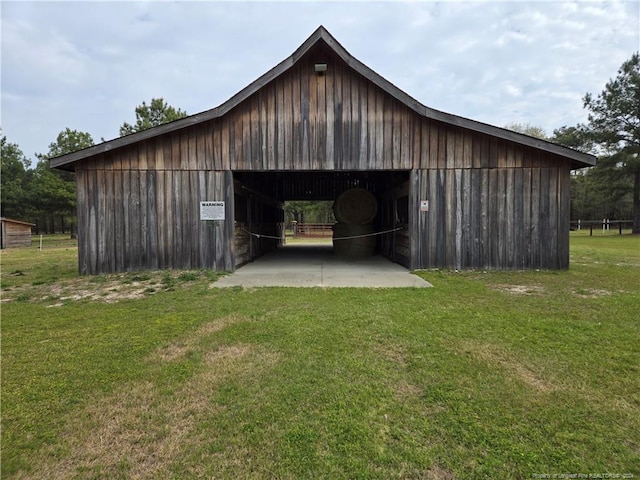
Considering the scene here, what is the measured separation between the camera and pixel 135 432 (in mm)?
2502

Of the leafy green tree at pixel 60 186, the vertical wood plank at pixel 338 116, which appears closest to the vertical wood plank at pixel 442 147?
the vertical wood plank at pixel 338 116

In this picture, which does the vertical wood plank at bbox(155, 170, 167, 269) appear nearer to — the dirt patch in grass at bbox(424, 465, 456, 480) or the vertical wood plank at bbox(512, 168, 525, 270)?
the dirt patch in grass at bbox(424, 465, 456, 480)

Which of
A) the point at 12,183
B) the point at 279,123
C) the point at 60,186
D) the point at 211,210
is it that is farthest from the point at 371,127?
the point at 12,183

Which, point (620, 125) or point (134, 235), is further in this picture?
point (620, 125)

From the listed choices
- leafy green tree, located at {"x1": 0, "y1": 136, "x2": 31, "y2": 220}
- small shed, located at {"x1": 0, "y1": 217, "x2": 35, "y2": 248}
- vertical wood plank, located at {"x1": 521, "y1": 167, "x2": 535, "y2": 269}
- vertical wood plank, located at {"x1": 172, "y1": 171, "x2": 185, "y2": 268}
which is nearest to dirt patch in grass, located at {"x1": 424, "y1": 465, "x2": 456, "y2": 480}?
vertical wood plank, located at {"x1": 172, "y1": 171, "x2": 185, "y2": 268}

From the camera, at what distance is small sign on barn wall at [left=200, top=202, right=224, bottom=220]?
31.1ft

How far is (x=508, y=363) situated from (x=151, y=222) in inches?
346

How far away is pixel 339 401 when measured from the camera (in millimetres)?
2854

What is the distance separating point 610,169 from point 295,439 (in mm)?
36093

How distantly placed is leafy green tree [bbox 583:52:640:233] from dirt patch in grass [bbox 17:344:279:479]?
34154 millimetres

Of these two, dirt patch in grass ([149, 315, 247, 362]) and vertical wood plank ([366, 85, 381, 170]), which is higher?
vertical wood plank ([366, 85, 381, 170])

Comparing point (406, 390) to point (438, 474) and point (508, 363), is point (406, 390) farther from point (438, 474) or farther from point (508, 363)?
point (508, 363)

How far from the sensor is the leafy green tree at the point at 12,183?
40.6m

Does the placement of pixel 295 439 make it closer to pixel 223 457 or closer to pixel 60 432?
pixel 223 457
